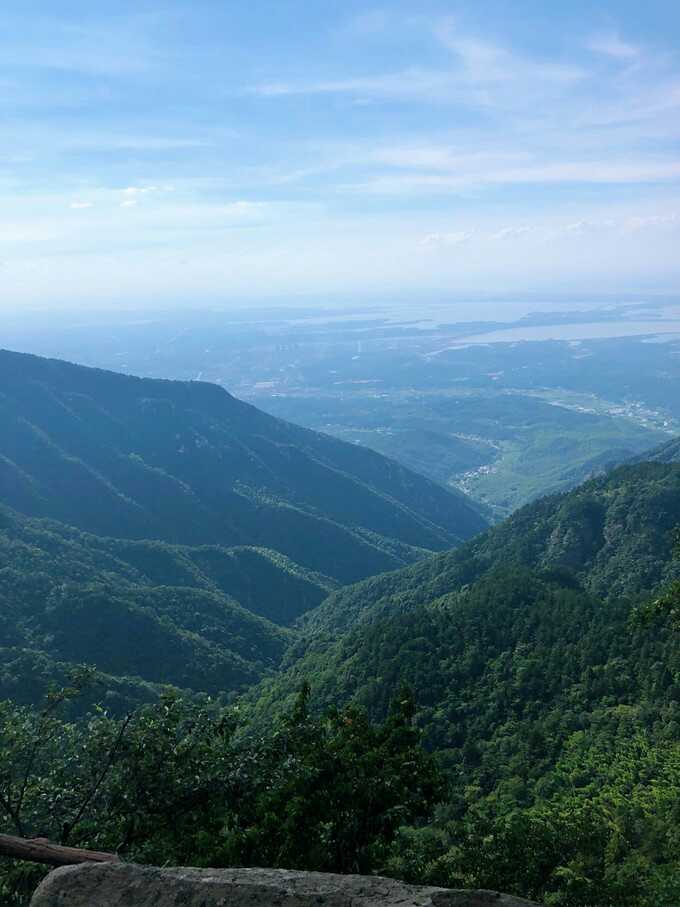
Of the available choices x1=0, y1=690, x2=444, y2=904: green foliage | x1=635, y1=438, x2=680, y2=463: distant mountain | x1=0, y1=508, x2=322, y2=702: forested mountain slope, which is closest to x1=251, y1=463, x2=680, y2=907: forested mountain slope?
x1=0, y1=690, x2=444, y2=904: green foliage

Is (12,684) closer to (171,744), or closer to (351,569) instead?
(171,744)

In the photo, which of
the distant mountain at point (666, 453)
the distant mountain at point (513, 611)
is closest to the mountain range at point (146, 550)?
the distant mountain at point (513, 611)

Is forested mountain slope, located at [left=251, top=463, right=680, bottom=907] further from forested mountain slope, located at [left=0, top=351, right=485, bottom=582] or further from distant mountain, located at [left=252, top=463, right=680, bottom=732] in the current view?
forested mountain slope, located at [left=0, top=351, right=485, bottom=582]

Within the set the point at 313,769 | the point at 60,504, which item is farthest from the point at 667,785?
the point at 60,504

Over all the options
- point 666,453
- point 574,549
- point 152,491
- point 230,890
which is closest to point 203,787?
point 230,890

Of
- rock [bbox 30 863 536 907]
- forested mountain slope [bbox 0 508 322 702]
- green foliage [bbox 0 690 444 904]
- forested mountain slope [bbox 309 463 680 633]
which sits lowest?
forested mountain slope [bbox 0 508 322 702]

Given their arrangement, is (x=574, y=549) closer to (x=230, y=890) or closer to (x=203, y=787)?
(x=203, y=787)
